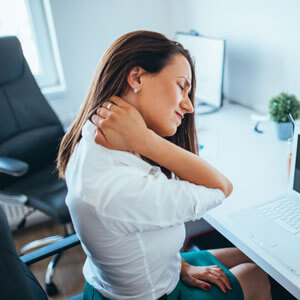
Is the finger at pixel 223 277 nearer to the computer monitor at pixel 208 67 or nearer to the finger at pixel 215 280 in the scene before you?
the finger at pixel 215 280

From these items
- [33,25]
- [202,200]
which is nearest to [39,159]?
[33,25]

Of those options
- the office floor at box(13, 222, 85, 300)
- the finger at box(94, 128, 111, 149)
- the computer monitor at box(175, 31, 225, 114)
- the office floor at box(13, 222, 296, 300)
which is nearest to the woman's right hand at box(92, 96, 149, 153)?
the finger at box(94, 128, 111, 149)

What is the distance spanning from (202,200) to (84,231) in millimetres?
278

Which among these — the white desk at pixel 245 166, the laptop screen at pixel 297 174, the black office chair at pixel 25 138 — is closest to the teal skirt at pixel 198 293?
the white desk at pixel 245 166

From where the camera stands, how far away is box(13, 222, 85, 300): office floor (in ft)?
5.80

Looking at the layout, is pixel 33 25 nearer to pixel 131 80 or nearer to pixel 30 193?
pixel 30 193

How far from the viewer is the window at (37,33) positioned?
85.0 inches

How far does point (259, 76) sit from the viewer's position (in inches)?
72.2

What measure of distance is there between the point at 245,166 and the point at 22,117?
3.87 ft

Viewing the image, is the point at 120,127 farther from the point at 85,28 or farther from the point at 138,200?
the point at 85,28

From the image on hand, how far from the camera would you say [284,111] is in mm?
1477

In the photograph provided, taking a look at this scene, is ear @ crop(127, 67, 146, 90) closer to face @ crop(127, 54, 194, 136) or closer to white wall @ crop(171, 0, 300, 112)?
face @ crop(127, 54, 194, 136)

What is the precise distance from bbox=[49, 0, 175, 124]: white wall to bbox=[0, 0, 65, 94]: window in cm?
6

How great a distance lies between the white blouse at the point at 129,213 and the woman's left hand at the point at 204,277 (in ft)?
0.32
